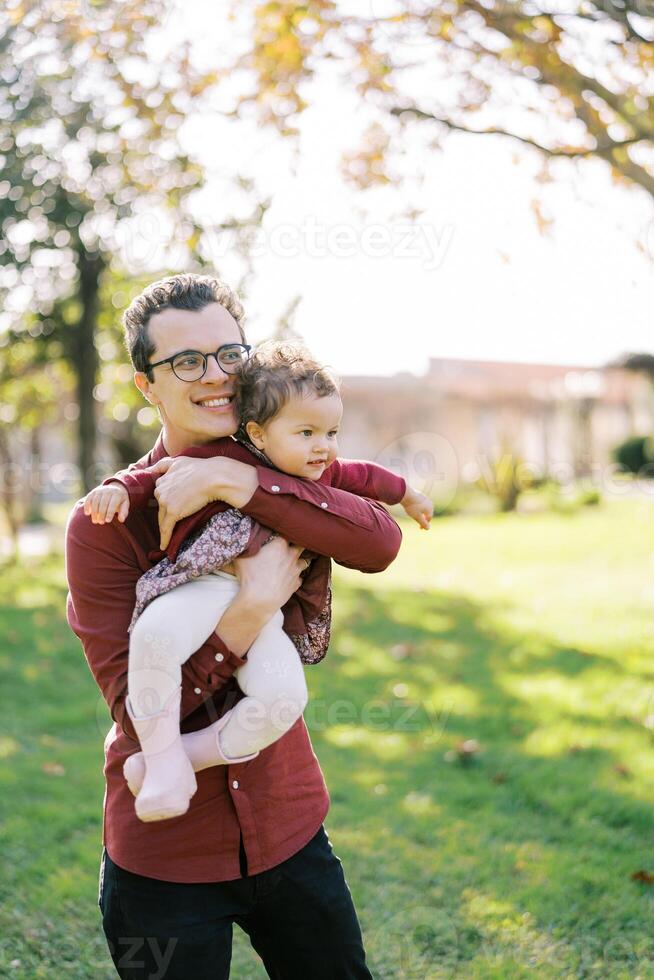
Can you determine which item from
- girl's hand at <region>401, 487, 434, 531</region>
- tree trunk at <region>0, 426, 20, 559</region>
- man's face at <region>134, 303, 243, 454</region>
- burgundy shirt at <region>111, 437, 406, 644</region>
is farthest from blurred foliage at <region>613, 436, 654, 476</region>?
man's face at <region>134, 303, 243, 454</region>

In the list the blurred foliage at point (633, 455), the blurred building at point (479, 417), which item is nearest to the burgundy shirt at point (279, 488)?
the blurred building at point (479, 417)

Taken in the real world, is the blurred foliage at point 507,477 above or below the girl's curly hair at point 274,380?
below

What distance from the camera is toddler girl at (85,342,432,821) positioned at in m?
1.86

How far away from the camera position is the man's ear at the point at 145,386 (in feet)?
6.95

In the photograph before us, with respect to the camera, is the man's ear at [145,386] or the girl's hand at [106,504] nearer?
the girl's hand at [106,504]

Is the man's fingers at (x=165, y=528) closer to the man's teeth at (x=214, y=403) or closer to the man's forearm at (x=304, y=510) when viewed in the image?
the man's forearm at (x=304, y=510)

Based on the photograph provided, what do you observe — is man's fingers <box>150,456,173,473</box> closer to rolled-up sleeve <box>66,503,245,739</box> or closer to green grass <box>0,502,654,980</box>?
rolled-up sleeve <box>66,503,245,739</box>

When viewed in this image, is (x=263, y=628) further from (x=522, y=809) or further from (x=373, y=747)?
(x=373, y=747)

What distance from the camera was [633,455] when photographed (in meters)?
22.4

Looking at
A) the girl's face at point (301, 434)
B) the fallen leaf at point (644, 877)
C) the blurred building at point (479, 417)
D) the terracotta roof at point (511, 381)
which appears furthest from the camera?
the terracotta roof at point (511, 381)

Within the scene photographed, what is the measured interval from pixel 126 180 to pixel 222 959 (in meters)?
8.54

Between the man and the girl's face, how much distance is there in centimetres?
7

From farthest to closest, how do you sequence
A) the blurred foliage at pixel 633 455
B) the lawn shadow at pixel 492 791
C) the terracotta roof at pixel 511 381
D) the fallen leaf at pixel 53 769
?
the terracotta roof at pixel 511 381, the blurred foliage at pixel 633 455, the fallen leaf at pixel 53 769, the lawn shadow at pixel 492 791

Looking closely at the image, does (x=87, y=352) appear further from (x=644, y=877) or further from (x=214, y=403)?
(x=214, y=403)
